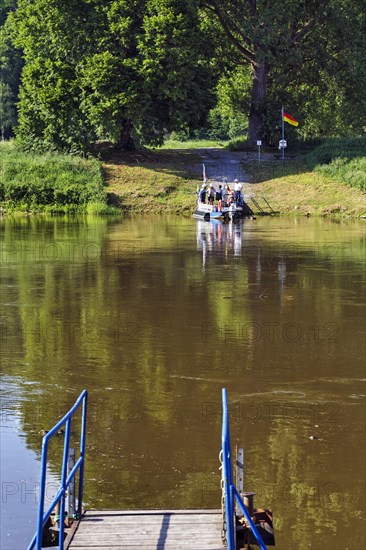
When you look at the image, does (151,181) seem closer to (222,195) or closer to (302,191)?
(222,195)

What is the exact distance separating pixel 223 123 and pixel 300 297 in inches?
Result: 3546

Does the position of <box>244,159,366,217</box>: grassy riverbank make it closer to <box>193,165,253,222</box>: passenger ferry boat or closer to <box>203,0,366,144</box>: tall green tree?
<box>193,165,253,222</box>: passenger ferry boat

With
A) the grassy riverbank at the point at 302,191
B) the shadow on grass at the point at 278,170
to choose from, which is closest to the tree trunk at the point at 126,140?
the shadow on grass at the point at 278,170

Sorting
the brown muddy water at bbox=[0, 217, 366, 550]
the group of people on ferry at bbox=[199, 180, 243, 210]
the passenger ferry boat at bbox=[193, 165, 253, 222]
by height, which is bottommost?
the brown muddy water at bbox=[0, 217, 366, 550]

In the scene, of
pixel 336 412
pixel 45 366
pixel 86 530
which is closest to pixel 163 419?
pixel 336 412

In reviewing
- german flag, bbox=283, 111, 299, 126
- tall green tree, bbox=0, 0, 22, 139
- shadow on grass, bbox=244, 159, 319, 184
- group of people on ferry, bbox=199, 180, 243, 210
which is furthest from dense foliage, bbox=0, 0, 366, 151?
tall green tree, bbox=0, 0, 22, 139

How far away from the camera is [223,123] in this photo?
113562 mm

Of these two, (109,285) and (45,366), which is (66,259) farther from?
(45,366)

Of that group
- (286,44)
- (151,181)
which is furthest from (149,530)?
(286,44)

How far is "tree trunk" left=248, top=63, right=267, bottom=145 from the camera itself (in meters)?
63.1

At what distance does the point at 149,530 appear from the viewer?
9.51 metres

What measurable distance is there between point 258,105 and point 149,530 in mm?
55599

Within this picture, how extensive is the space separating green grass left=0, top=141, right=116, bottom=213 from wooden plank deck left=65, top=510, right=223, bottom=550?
4149 centimetres

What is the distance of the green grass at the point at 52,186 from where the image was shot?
52125 millimetres
